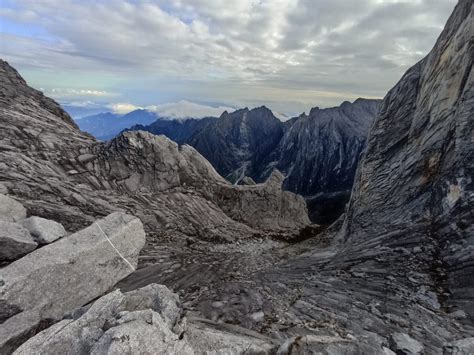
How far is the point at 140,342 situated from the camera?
10.2m

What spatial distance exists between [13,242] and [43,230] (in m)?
2.20

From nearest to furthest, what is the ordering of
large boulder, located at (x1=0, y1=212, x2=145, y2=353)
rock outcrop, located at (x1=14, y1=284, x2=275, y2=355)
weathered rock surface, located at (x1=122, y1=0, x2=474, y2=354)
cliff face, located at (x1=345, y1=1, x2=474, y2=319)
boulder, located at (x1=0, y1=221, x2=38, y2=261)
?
rock outcrop, located at (x1=14, y1=284, x2=275, y2=355) → large boulder, located at (x1=0, y1=212, x2=145, y2=353) → weathered rock surface, located at (x1=122, y1=0, x2=474, y2=354) → boulder, located at (x1=0, y1=221, x2=38, y2=261) → cliff face, located at (x1=345, y1=1, x2=474, y2=319)

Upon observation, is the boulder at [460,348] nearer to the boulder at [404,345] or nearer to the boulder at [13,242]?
the boulder at [404,345]

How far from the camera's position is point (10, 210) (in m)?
22.9

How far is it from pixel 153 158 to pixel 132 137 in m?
3.93

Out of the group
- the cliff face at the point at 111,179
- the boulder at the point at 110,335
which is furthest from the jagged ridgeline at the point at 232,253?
the cliff face at the point at 111,179

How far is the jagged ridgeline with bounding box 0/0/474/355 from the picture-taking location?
12.8 meters

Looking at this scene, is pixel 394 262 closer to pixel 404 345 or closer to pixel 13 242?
pixel 404 345

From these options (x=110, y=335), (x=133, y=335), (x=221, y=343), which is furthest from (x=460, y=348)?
(x=110, y=335)

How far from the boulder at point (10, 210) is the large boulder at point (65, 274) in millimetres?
6489

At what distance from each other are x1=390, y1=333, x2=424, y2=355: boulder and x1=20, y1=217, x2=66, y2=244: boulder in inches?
735

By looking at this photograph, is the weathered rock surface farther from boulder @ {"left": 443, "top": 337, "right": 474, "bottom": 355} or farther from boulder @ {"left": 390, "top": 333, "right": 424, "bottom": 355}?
boulder @ {"left": 443, "top": 337, "right": 474, "bottom": 355}

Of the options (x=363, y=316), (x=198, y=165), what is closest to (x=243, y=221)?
(x=198, y=165)

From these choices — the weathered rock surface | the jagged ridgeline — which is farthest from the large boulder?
the weathered rock surface
